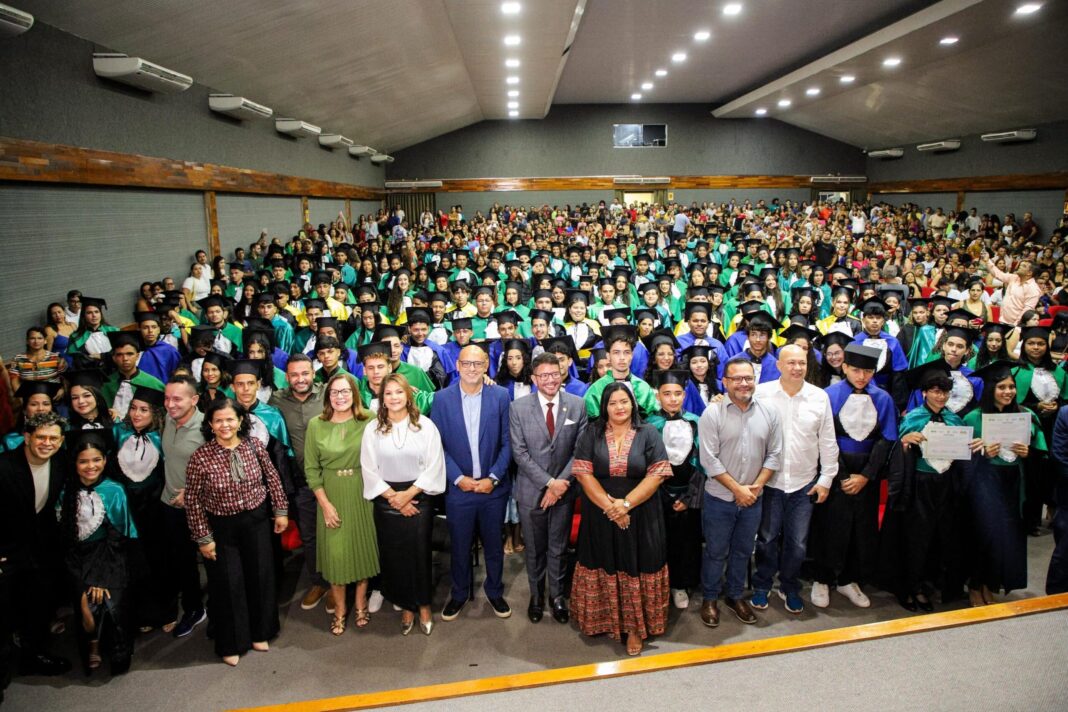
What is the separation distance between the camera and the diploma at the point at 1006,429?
13.4 feet

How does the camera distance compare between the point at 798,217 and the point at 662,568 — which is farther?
the point at 798,217

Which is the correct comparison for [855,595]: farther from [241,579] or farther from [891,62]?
[891,62]

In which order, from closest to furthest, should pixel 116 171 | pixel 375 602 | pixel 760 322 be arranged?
pixel 375 602, pixel 760 322, pixel 116 171

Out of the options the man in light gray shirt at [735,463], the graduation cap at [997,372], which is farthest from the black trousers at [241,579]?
the graduation cap at [997,372]

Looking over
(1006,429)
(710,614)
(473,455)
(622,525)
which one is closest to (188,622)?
(473,455)

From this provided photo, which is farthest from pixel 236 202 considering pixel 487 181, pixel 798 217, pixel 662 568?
pixel 798 217

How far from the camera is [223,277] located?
36.0 feet

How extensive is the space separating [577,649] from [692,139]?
25328mm

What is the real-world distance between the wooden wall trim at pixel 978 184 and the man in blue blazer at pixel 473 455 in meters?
20.5

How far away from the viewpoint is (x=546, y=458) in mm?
4105

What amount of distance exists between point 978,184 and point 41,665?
25.7 meters

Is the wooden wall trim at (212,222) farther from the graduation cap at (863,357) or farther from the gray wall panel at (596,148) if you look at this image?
the gray wall panel at (596,148)

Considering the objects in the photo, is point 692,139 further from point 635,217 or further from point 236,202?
point 236,202

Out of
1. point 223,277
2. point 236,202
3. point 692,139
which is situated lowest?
point 223,277
